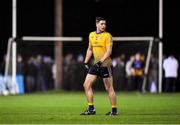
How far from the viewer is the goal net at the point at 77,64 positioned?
38375 millimetres

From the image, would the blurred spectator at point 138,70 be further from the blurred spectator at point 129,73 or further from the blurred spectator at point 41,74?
the blurred spectator at point 41,74

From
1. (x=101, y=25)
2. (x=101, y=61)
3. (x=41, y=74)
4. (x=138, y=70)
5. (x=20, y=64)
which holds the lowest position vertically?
(x=41, y=74)

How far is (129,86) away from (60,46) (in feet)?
22.9

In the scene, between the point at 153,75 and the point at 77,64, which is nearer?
the point at 153,75

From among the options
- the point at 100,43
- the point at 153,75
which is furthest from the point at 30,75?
the point at 100,43

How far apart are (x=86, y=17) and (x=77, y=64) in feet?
37.3

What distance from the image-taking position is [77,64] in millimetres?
40594

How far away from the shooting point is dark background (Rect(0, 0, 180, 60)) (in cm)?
5138

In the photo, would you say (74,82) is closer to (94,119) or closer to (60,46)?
(60,46)

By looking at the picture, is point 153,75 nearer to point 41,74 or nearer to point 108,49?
point 41,74

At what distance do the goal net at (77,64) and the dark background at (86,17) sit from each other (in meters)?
10.8

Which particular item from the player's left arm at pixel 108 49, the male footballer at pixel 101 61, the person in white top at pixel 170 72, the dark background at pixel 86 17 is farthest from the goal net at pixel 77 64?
the player's left arm at pixel 108 49

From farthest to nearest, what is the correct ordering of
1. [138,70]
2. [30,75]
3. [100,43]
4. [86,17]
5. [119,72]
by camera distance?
[86,17] → [30,75] → [119,72] → [138,70] → [100,43]

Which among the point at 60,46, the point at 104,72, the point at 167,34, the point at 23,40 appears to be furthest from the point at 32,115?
the point at 167,34
